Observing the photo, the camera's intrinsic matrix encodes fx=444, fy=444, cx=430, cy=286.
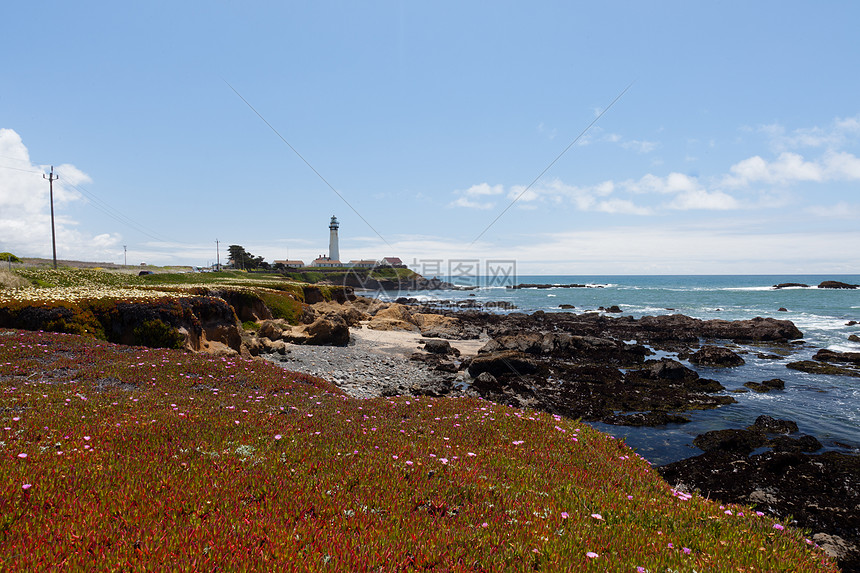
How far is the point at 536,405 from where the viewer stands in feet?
65.2

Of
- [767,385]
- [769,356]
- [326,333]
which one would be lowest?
[769,356]

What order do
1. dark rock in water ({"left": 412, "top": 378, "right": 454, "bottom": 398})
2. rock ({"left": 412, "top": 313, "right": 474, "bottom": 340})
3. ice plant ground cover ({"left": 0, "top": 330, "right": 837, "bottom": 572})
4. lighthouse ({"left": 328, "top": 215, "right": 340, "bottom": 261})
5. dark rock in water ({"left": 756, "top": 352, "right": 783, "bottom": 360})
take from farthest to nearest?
1. lighthouse ({"left": 328, "top": 215, "right": 340, "bottom": 261})
2. rock ({"left": 412, "top": 313, "right": 474, "bottom": 340})
3. dark rock in water ({"left": 756, "top": 352, "right": 783, "bottom": 360})
4. dark rock in water ({"left": 412, "top": 378, "right": 454, "bottom": 398})
5. ice plant ground cover ({"left": 0, "top": 330, "right": 837, "bottom": 572})

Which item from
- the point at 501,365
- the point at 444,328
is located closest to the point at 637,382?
the point at 501,365

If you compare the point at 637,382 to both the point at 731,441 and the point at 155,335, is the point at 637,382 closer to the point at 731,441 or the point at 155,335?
the point at 731,441

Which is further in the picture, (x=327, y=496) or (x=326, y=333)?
(x=326, y=333)

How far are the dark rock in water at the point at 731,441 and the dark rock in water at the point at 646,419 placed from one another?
1.92 metres

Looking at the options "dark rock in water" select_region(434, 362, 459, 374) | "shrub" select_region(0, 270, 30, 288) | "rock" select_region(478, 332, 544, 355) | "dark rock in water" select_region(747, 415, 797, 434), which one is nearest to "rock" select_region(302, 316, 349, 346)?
"dark rock in water" select_region(434, 362, 459, 374)

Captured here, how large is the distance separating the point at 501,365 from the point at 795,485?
1433cm

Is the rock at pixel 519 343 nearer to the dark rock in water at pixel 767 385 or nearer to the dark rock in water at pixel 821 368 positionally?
the dark rock in water at pixel 767 385

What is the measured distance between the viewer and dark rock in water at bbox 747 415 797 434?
1614cm

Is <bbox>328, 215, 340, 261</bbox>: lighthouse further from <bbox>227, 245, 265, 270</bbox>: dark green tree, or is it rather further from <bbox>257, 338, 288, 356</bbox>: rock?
<bbox>257, 338, 288, 356</bbox>: rock

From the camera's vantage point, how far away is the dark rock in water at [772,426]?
1614 cm

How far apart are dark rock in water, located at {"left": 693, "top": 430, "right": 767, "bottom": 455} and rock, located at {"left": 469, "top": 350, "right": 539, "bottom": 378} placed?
10.5 metres

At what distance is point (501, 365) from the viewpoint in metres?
25.0
